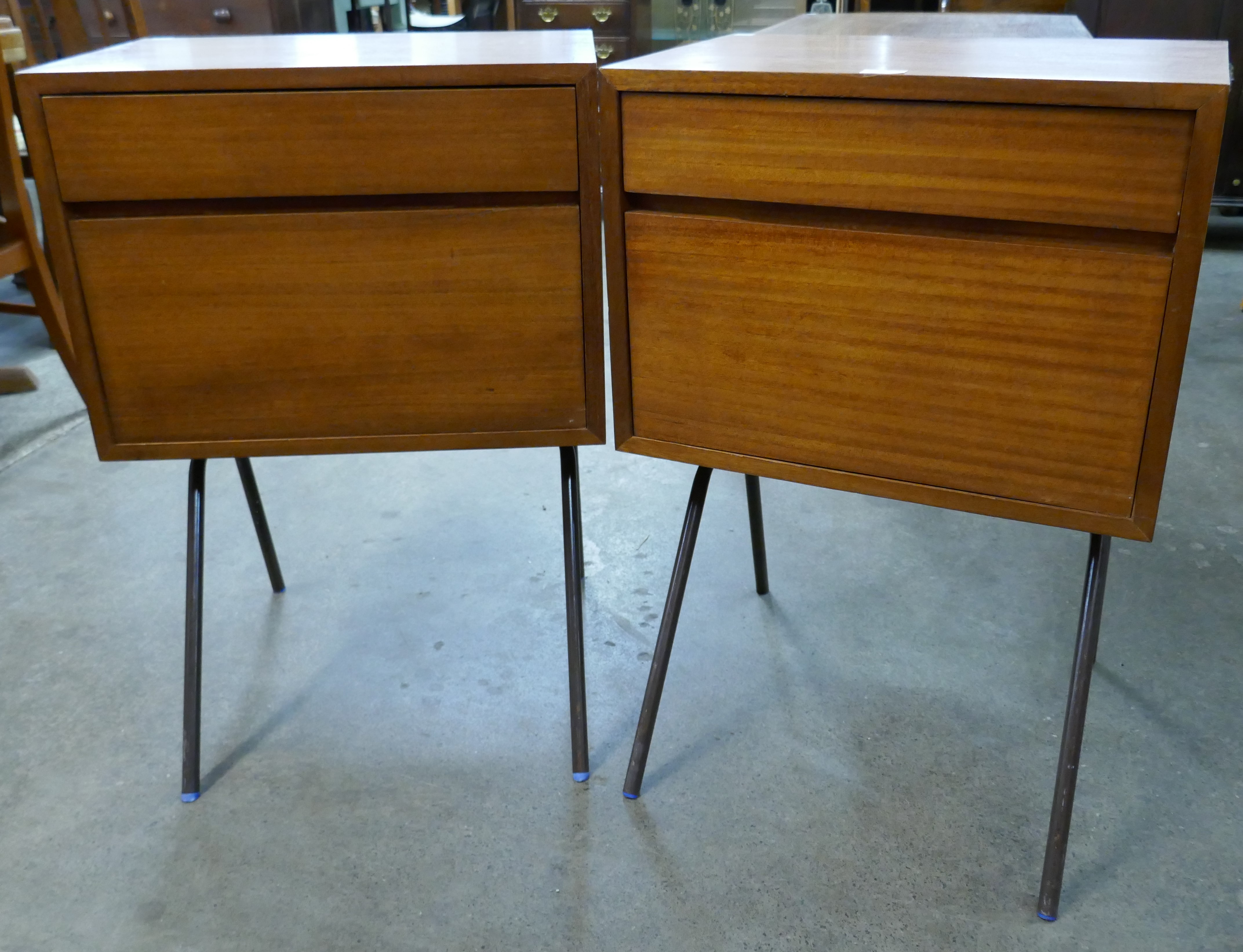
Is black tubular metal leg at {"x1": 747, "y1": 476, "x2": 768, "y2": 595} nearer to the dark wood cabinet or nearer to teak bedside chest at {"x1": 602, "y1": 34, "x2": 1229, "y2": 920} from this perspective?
teak bedside chest at {"x1": 602, "y1": 34, "x2": 1229, "y2": 920}

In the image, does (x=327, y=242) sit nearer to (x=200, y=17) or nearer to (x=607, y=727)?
(x=607, y=727)

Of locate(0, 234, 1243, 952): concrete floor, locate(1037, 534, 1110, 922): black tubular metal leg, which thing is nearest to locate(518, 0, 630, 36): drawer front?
locate(0, 234, 1243, 952): concrete floor

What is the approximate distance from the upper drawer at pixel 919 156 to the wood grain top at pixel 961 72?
10 mm

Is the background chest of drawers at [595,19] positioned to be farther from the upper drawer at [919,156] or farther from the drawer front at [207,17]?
the upper drawer at [919,156]

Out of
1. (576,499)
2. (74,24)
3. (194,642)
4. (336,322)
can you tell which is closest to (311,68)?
(336,322)

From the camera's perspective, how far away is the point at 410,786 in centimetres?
Result: 124

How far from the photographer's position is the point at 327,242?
3.43 ft

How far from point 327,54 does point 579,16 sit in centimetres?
253

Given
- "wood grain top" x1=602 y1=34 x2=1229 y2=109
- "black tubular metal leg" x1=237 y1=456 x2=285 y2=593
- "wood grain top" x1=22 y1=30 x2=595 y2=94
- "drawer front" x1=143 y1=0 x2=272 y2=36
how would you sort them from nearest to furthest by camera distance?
1. "wood grain top" x1=602 y1=34 x2=1229 y2=109
2. "wood grain top" x1=22 y1=30 x2=595 y2=94
3. "black tubular metal leg" x1=237 y1=456 x2=285 y2=593
4. "drawer front" x1=143 y1=0 x2=272 y2=36

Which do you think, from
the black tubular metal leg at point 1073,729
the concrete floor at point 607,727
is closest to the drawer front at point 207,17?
the concrete floor at point 607,727

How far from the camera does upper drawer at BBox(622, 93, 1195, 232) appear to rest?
814 millimetres

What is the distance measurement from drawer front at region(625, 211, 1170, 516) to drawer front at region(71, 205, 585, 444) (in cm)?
10

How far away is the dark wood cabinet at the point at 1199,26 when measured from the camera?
2.92 m

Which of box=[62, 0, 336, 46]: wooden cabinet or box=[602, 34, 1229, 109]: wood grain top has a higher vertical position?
box=[602, 34, 1229, 109]: wood grain top
